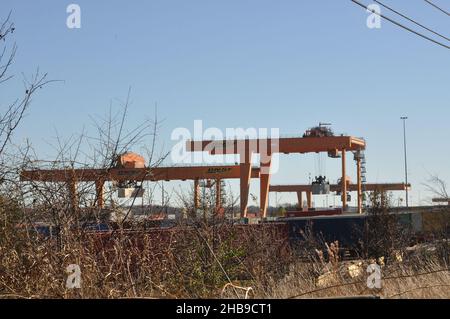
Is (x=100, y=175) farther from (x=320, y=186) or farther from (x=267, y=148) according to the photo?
(x=320, y=186)

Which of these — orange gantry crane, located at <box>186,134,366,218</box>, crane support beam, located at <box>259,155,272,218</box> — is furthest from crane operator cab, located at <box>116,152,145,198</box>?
crane support beam, located at <box>259,155,272,218</box>

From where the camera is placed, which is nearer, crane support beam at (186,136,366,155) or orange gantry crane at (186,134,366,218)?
orange gantry crane at (186,134,366,218)

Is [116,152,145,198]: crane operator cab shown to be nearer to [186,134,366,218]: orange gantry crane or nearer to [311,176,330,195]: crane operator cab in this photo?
[186,134,366,218]: orange gantry crane

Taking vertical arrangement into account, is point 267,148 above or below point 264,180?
above

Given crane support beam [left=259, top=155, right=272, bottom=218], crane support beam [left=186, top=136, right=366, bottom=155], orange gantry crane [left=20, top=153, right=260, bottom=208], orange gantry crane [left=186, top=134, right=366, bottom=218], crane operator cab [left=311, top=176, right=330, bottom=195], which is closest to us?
orange gantry crane [left=20, top=153, right=260, bottom=208]

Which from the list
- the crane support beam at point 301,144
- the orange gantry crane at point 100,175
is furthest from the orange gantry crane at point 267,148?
the orange gantry crane at point 100,175

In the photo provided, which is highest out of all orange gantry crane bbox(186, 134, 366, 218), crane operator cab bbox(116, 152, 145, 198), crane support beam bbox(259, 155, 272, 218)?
orange gantry crane bbox(186, 134, 366, 218)

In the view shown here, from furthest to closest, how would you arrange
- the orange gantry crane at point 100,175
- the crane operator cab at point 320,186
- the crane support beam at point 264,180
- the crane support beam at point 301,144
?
the crane operator cab at point 320,186
the crane support beam at point 264,180
the crane support beam at point 301,144
the orange gantry crane at point 100,175

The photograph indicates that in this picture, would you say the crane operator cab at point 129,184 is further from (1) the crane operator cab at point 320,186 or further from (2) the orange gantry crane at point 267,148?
(1) the crane operator cab at point 320,186

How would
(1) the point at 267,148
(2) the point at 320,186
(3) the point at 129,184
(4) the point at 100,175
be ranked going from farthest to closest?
(2) the point at 320,186 → (1) the point at 267,148 → (3) the point at 129,184 → (4) the point at 100,175

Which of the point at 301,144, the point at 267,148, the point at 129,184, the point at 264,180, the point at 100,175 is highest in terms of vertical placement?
the point at 301,144

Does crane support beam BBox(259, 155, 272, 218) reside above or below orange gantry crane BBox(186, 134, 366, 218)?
below

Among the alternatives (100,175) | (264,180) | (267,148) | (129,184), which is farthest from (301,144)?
(100,175)
